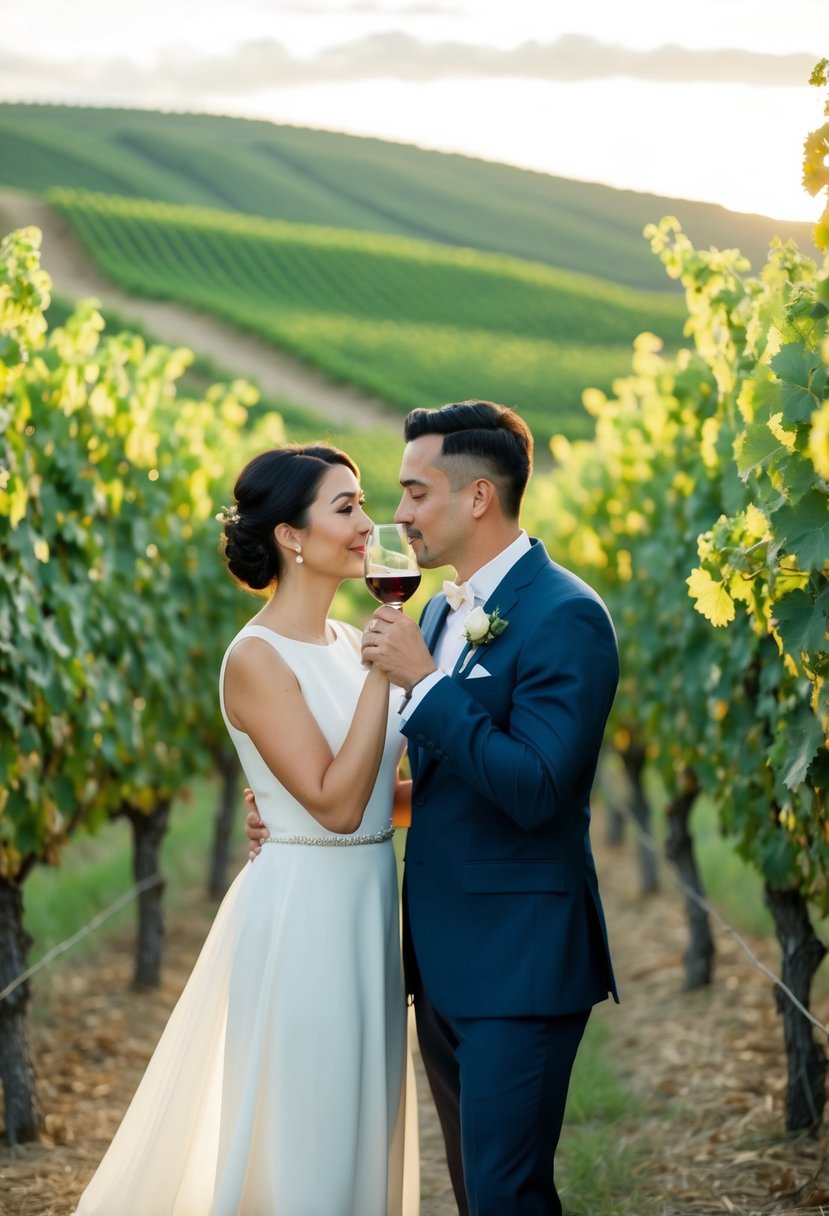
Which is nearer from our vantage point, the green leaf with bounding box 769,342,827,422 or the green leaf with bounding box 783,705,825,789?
the green leaf with bounding box 769,342,827,422

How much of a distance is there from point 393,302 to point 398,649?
2293 inches

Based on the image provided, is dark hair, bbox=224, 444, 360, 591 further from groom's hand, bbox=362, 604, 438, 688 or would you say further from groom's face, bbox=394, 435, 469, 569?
groom's hand, bbox=362, 604, 438, 688

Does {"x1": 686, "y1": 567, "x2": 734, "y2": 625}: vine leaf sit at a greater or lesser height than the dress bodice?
greater

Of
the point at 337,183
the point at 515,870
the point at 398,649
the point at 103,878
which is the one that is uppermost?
the point at 337,183

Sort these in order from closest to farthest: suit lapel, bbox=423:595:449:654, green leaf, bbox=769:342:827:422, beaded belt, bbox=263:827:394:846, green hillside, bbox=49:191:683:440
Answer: green leaf, bbox=769:342:827:422 < beaded belt, bbox=263:827:394:846 < suit lapel, bbox=423:595:449:654 < green hillside, bbox=49:191:683:440

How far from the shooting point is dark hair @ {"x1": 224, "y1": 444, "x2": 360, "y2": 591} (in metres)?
3.96

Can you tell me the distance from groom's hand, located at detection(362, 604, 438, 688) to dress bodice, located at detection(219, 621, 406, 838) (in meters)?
0.50

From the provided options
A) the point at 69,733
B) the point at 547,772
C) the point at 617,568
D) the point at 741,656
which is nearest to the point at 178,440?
the point at 69,733

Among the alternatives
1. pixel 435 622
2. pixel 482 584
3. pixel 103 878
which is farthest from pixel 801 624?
pixel 103 878

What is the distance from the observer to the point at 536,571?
3.53 meters

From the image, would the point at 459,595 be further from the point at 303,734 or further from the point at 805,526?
the point at 805,526

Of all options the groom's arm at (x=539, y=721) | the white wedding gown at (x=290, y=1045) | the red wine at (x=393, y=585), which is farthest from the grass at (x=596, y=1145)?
the red wine at (x=393, y=585)

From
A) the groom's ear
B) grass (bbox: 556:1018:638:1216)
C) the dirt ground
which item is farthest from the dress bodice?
the dirt ground

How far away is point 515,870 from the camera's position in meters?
3.39
